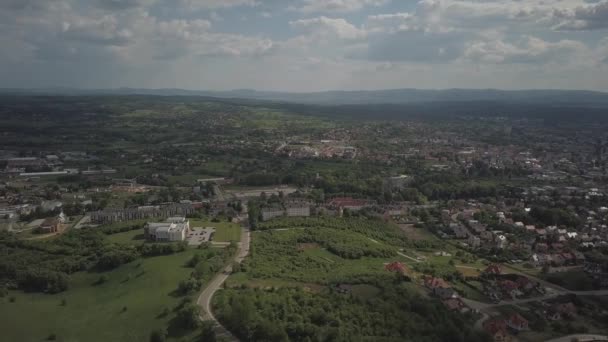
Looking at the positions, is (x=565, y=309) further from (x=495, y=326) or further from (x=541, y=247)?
(x=541, y=247)

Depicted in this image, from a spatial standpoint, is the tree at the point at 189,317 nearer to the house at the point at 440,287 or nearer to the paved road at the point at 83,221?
the house at the point at 440,287

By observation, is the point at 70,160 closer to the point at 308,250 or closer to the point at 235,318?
the point at 308,250

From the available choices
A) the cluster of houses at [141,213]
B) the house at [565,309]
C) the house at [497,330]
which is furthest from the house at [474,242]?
the cluster of houses at [141,213]

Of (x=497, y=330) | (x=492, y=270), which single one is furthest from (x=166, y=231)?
(x=497, y=330)

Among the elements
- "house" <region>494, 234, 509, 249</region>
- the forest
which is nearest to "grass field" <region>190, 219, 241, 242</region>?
the forest

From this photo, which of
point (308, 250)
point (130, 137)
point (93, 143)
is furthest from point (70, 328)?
point (130, 137)

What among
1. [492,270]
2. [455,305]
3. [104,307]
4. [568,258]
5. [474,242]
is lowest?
[474,242]

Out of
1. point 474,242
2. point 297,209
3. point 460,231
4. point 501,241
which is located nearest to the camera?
point 501,241
